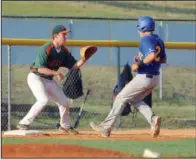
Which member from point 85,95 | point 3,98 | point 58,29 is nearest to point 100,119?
point 85,95

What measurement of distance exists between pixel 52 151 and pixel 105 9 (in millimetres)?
28683

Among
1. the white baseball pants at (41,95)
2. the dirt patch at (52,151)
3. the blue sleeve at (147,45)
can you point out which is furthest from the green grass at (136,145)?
the blue sleeve at (147,45)

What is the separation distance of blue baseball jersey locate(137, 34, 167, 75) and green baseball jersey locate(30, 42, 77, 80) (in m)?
1.55

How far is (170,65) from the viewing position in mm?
20875

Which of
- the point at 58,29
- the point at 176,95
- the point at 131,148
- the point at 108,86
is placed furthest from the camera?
the point at 108,86

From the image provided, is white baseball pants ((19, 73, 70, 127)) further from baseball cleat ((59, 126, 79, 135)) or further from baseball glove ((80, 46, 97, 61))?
baseball glove ((80, 46, 97, 61))

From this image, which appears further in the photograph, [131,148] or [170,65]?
[170,65]

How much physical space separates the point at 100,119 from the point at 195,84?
4.65 meters

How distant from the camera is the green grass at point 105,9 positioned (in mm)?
38156

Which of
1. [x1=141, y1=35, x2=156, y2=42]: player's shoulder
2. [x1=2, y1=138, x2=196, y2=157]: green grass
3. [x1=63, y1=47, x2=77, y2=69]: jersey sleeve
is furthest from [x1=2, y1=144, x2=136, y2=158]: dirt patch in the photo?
[x1=63, y1=47, x2=77, y2=69]: jersey sleeve

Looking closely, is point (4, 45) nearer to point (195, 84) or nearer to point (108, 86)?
point (108, 86)

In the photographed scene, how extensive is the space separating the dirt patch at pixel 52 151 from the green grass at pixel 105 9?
2551cm

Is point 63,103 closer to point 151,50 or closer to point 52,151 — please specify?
point 151,50

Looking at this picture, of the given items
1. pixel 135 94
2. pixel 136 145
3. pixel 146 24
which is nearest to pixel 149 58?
pixel 146 24
